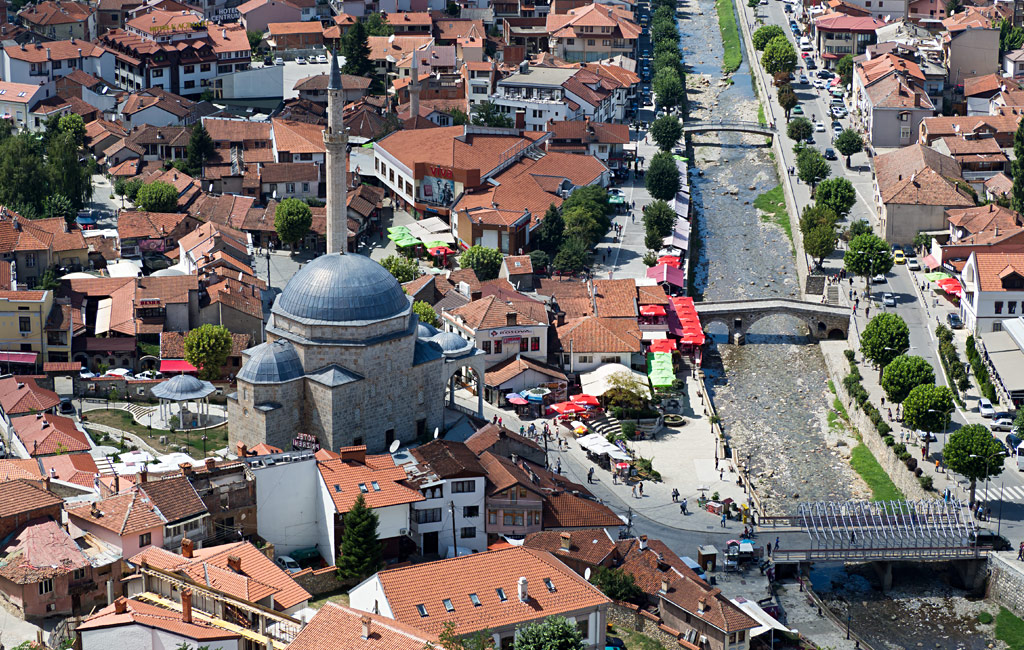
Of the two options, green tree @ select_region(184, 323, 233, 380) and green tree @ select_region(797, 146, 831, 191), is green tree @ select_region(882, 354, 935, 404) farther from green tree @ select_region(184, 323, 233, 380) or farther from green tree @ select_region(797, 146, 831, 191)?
green tree @ select_region(797, 146, 831, 191)

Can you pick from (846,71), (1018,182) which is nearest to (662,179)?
(1018,182)

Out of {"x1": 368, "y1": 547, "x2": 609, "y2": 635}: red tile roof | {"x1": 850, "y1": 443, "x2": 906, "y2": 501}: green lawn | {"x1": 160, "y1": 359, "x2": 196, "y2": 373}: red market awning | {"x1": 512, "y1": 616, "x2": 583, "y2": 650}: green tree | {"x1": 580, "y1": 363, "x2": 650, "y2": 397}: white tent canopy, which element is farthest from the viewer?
{"x1": 580, "y1": 363, "x2": 650, "y2": 397}: white tent canopy

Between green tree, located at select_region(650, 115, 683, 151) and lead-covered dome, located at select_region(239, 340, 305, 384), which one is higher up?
lead-covered dome, located at select_region(239, 340, 305, 384)

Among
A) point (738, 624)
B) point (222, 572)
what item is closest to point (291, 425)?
point (222, 572)

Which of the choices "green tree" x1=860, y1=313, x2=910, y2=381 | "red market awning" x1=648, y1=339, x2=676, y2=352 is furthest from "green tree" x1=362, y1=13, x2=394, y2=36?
"green tree" x1=860, y1=313, x2=910, y2=381

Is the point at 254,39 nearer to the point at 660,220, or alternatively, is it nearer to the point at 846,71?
the point at 846,71

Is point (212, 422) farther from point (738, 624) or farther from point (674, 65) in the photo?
point (674, 65)
